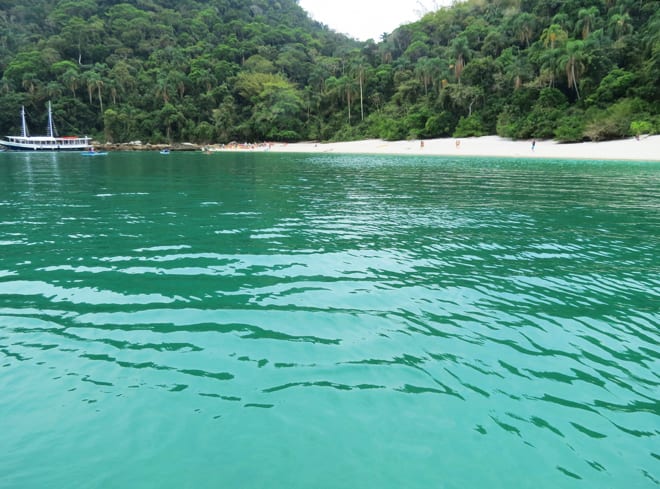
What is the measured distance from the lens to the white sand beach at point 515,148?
4822 centimetres

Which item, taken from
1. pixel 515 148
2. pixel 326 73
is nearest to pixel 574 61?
pixel 515 148

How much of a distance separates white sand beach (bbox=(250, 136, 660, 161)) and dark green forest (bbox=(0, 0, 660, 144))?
279 cm

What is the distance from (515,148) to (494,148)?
2.87 meters

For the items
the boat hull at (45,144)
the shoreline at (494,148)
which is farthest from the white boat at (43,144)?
the shoreline at (494,148)

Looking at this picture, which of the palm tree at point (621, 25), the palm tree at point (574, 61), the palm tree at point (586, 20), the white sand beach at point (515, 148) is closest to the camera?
the white sand beach at point (515, 148)

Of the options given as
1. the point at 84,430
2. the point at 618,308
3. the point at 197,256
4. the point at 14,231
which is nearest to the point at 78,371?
the point at 84,430

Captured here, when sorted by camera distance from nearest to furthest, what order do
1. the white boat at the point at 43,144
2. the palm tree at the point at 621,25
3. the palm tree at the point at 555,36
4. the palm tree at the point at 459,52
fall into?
the palm tree at the point at 621,25
the palm tree at the point at 555,36
the palm tree at the point at 459,52
the white boat at the point at 43,144

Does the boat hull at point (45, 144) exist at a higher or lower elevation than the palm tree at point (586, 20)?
lower

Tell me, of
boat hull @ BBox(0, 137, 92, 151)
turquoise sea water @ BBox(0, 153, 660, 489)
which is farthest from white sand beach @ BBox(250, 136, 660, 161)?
boat hull @ BBox(0, 137, 92, 151)

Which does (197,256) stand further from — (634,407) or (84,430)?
(634,407)

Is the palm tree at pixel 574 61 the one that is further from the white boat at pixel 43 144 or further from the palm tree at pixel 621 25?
the white boat at pixel 43 144

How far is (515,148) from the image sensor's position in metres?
61.0

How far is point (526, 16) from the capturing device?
276 feet

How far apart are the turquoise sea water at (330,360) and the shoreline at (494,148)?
43.7 metres
